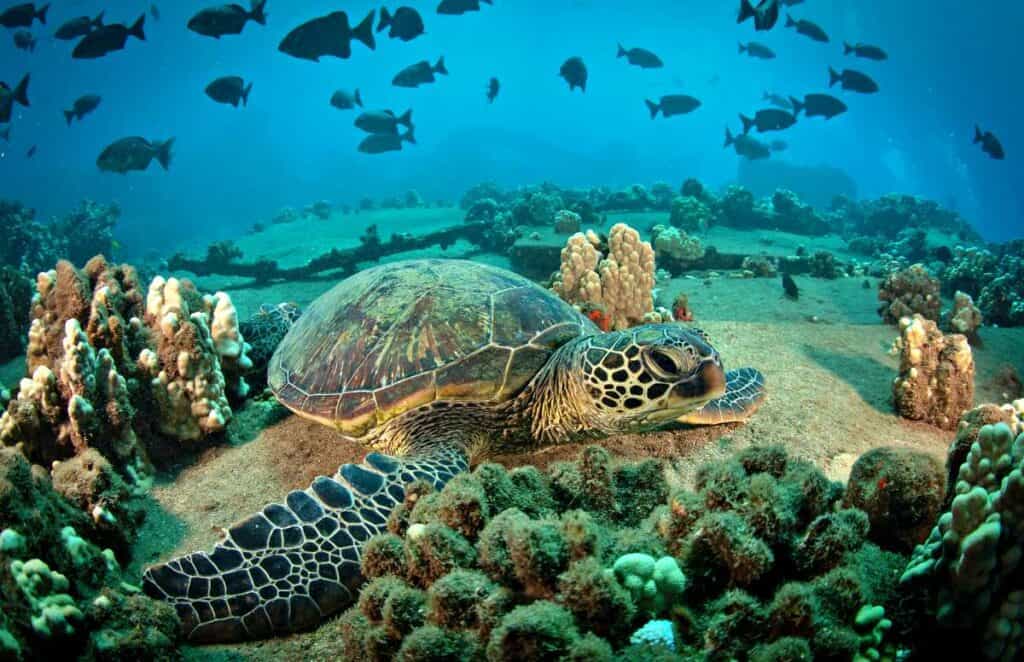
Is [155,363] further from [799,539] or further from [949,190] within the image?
[949,190]

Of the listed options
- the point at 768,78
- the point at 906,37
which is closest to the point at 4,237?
the point at 906,37

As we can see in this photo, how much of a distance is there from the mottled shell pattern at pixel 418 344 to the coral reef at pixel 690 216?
11310mm

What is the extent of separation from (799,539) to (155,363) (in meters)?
4.09

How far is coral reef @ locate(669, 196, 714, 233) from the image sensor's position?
1400cm

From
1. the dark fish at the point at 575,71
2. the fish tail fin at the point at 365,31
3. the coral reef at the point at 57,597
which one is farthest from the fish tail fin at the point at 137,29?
the coral reef at the point at 57,597

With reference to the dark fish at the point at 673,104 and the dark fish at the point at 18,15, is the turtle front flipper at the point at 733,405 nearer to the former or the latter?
the dark fish at the point at 18,15

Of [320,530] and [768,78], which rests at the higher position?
[768,78]

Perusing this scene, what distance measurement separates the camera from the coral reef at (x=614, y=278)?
6145 mm

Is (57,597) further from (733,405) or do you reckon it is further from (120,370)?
(733,405)

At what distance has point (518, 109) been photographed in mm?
108312

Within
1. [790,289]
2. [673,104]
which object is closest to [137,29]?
[790,289]

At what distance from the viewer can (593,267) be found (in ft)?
21.6

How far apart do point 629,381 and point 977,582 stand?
161 centimetres

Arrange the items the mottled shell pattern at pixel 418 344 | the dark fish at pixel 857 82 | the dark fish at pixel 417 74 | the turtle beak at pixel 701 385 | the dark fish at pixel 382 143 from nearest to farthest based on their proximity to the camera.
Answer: the turtle beak at pixel 701 385
the mottled shell pattern at pixel 418 344
the dark fish at pixel 857 82
the dark fish at pixel 417 74
the dark fish at pixel 382 143
